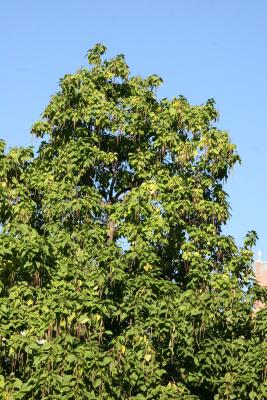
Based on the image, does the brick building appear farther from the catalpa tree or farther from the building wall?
the catalpa tree

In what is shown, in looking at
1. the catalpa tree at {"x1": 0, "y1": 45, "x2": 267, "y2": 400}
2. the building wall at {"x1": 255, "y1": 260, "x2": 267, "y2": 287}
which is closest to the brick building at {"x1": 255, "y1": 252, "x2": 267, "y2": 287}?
the building wall at {"x1": 255, "y1": 260, "x2": 267, "y2": 287}

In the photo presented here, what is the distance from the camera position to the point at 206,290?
1747 cm

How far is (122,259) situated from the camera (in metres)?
17.1

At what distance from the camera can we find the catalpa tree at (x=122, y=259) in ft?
47.9

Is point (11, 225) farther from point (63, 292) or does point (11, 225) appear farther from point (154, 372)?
point (154, 372)

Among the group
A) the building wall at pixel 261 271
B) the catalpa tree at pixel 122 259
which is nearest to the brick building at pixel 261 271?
the building wall at pixel 261 271

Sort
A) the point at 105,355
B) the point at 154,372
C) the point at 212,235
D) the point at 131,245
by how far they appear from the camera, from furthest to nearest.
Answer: the point at 212,235 < the point at 131,245 < the point at 154,372 < the point at 105,355

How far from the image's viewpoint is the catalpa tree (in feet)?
47.9

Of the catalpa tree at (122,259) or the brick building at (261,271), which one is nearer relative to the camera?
the catalpa tree at (122,259)

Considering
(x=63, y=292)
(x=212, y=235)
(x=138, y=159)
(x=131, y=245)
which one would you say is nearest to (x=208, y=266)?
(x=212, y=235)

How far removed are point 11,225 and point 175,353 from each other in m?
5.24

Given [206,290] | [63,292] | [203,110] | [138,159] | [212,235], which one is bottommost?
[63,292]

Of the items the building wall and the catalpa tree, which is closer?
the catalpa tree

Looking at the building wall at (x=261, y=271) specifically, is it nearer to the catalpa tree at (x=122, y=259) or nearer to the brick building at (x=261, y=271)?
the brick building at (x=261, y=271)
